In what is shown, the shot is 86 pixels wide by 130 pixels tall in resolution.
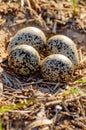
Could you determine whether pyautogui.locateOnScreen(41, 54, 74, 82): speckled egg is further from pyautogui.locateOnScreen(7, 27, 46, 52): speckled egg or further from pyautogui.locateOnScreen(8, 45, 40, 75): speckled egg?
pyautogui.locateOnScreen(7, 27, 46, 52): speckled egg

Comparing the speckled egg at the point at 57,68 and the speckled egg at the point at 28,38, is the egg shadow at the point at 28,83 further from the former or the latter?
the speckled egg at the point at 28,38

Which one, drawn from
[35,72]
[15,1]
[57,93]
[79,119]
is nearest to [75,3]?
[15,1]

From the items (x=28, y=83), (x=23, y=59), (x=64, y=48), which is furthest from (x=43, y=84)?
(x=64, y=48)

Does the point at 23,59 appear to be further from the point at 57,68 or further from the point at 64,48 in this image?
the point at 64,48

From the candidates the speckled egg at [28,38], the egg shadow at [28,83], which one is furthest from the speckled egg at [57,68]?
the speckled egg at [28,38]

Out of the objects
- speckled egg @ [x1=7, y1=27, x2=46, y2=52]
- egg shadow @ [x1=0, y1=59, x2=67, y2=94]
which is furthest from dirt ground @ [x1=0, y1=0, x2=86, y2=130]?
speckled egg @ [x1=7, y1=27, x2=46, y2=52]
